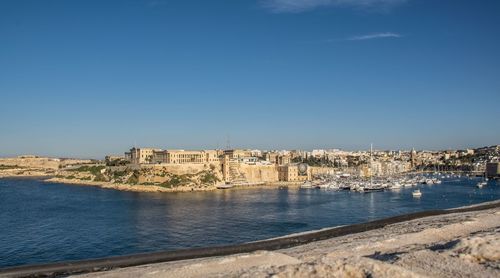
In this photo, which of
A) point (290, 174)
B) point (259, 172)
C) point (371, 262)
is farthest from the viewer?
point (290, 174)

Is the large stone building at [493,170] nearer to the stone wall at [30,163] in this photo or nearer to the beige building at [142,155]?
the beige building at [142,155]

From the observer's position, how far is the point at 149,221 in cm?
3158

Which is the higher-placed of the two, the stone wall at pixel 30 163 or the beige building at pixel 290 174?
the stone wall at pixel 30 163

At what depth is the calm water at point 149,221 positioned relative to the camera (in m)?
22.5

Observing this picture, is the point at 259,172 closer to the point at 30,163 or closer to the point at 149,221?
the point at 149,221

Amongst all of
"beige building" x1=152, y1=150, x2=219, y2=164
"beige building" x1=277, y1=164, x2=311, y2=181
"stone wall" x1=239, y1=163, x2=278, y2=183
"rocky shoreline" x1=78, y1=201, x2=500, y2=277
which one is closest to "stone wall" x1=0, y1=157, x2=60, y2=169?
"beige building" x1=152, y1=150, x2=219, y2=164

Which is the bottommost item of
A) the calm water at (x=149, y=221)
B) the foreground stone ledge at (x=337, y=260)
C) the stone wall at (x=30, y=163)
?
the calm water at (x=149, y=221)

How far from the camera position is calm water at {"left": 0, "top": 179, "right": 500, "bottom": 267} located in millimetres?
22513

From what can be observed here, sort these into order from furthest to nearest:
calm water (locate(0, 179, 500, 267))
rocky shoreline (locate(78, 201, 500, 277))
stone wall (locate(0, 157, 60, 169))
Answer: stone wall (locate(0, 157, 60, 169)) < calm water (locate(0, 179, 500, 267)) < rocky shoreline (locate(78, 201, 500, 277))

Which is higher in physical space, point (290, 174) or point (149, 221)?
point (290, 174)

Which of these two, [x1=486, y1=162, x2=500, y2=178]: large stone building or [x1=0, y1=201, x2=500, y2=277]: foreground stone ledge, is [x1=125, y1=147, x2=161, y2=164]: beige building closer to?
[x1=0, y1=201, x2=500, y2=277]: foreground stone ledge

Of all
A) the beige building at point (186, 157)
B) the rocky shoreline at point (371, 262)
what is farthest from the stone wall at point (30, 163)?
the rocky shoreline at point (371, 262)

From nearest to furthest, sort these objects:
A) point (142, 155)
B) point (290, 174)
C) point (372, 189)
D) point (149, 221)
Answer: point (149, 221) < point (372, 189) < point (290, 174) < point (142, 155)

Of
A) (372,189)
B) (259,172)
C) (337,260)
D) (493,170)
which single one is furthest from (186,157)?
(493,170)
